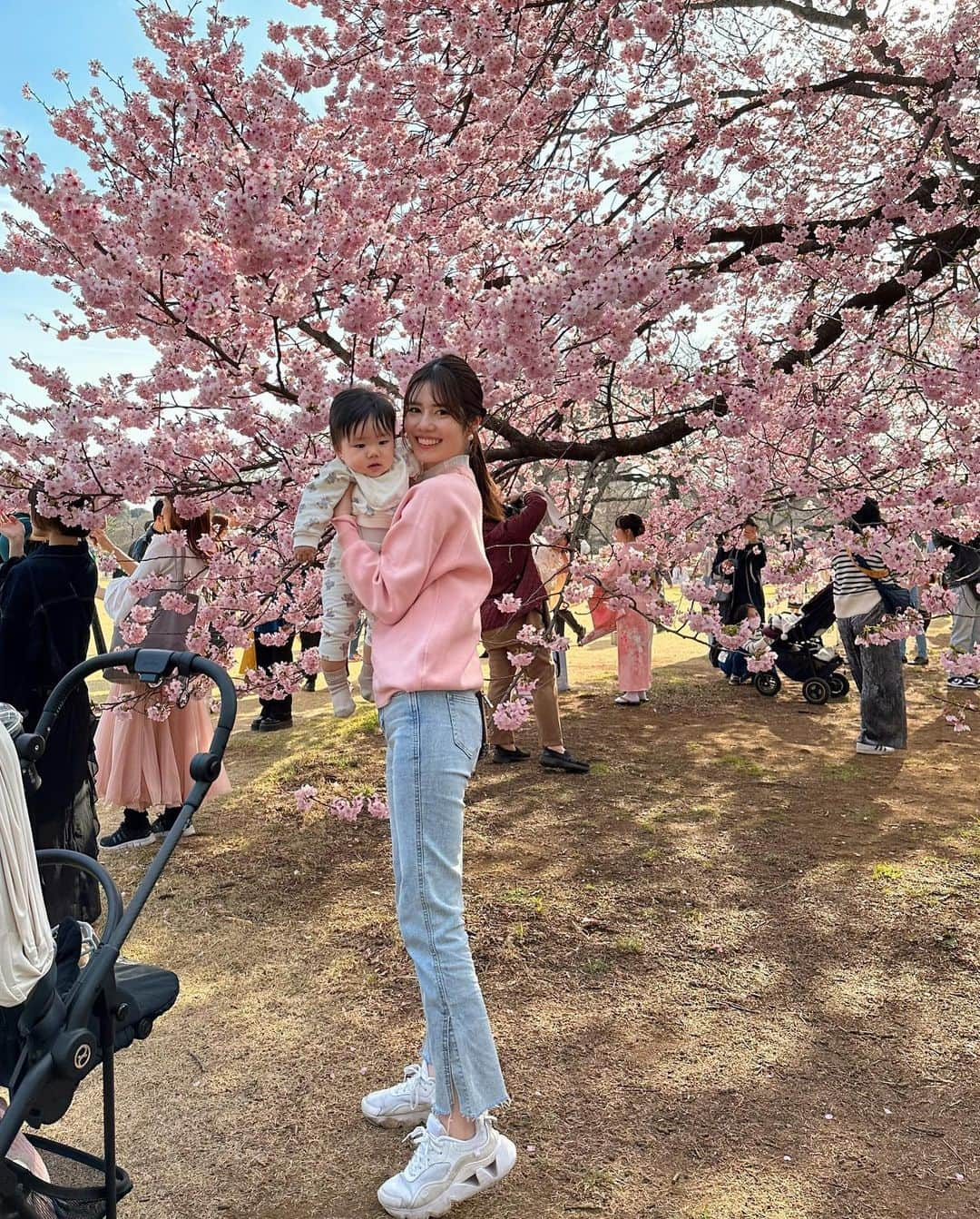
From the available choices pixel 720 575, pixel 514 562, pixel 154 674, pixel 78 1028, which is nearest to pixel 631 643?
pixel 720 575

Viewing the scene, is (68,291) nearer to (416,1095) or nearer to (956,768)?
(416,1095)

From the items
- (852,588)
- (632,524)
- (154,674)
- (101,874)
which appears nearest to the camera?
(101,874)

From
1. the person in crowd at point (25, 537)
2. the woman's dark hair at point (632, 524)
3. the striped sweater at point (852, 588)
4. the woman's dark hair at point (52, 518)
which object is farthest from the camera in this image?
the woman's dark hair at point (632, 524)

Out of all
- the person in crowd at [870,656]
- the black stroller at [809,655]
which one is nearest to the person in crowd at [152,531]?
the person in crowd at [870,656]

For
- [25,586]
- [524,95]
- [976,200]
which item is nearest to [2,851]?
[25,586]

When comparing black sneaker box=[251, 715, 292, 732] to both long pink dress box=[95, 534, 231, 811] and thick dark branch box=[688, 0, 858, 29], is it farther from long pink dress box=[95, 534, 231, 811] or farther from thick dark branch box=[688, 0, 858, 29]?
thick dark branch box=[688, 0, 858, 29]

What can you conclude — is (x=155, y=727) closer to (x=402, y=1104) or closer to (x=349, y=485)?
(x=402, y=1104)

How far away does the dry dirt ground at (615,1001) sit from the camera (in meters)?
2.17

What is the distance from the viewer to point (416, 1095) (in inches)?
94.7

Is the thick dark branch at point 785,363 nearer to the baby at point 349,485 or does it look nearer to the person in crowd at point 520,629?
the person in crowd at point 520,629

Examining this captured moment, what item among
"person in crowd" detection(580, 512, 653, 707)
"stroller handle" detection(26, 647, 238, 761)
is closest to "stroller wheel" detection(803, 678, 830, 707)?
"person in crowd" detection(580, 512, 653, 707)

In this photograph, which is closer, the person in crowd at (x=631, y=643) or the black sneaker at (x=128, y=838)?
the black sneaker at (x=128, y=838)

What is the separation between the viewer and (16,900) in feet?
4.64

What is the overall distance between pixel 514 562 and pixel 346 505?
10.6 ft
